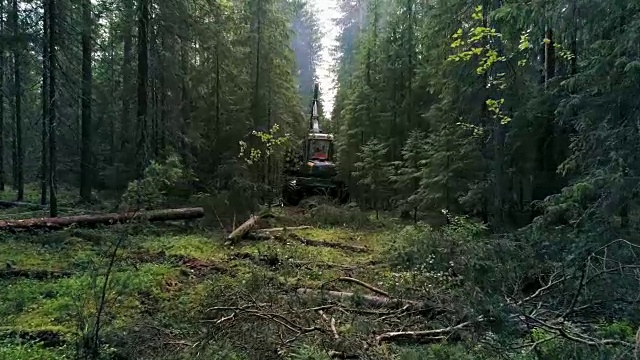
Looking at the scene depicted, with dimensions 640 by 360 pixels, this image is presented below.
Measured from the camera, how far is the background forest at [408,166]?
496 centimetres

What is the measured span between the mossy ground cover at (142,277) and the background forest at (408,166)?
75 mm

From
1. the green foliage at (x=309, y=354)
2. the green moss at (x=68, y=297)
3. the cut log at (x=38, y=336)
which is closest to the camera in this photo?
the green foliage at (x=309, y=354)

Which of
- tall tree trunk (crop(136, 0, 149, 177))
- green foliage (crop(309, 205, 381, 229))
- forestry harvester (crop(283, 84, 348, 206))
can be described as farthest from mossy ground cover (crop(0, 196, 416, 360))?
forestry harvester (crop(283, 84, 348, 206))

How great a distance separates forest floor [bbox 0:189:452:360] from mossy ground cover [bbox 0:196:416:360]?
0.07 feet

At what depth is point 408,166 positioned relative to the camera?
16.9m

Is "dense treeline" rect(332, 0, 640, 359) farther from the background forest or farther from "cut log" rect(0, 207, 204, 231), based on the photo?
"cut log" rect(0, 207, 204, 231)

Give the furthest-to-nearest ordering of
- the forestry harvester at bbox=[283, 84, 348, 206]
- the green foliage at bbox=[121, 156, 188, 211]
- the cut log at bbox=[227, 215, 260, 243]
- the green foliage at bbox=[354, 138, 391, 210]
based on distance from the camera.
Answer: the forestry harvester at bbox=[283, 84, 348, 206] → the green foliage at bbox=[354, 138, 391, 210] → the cut log at bbox=[227, 215, 260, 243] → the green foliage at bbox=[121, 156, 188, 211]

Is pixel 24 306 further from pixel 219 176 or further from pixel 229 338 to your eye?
pixel 219 176

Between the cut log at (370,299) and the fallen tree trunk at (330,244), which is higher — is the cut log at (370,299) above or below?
above

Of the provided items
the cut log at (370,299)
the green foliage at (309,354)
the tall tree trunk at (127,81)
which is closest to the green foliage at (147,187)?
the cut log at (370,299)

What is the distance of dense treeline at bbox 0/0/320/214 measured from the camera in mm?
12656

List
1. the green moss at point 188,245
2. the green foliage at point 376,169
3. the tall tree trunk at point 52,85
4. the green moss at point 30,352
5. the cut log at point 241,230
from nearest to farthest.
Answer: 1. the green moss at point 30,352
2. the green moss at point 188,245
3. the tall tree trunk at point 52,85
4. the cut log at point 241,230
5. the green foliage at point 376,169

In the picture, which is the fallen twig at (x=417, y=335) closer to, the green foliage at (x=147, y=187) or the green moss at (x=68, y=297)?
the green moss at (x=68, y=297)

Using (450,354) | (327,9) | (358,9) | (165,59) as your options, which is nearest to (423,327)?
(450,354)
